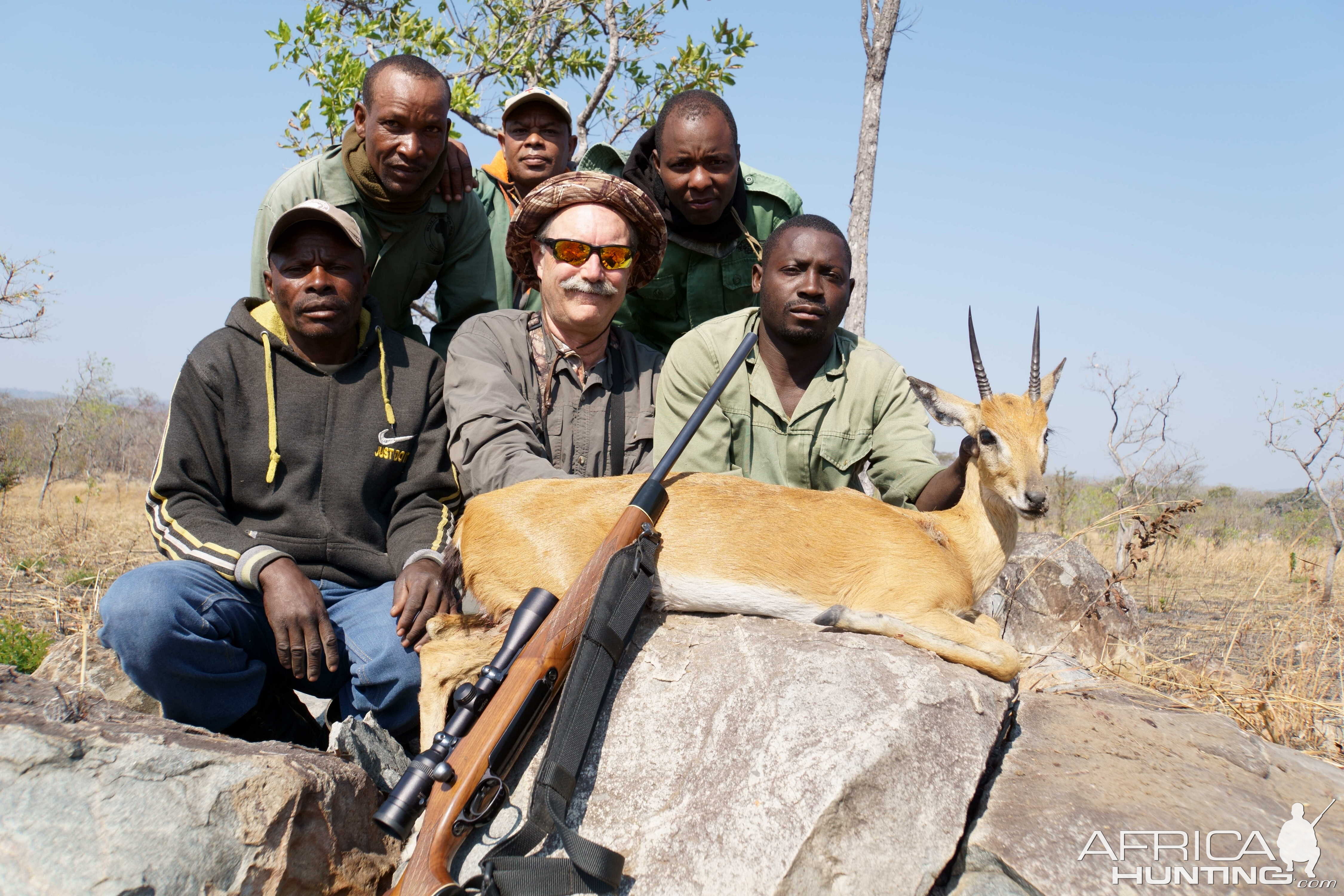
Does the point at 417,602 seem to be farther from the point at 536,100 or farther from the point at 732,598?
the point at 536,100

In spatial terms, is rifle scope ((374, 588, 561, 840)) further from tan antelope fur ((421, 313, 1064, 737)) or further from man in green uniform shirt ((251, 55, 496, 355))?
man in green uniform shirt ((251, 55, 496, 355))

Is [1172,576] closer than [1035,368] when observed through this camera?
No

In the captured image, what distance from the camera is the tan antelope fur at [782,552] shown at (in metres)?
3.89

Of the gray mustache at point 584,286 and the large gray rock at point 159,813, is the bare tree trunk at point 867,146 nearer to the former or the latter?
the gray mustache at point 584,286

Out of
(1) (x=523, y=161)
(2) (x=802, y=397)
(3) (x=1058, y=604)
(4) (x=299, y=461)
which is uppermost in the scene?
(1) (x=523, y=161)

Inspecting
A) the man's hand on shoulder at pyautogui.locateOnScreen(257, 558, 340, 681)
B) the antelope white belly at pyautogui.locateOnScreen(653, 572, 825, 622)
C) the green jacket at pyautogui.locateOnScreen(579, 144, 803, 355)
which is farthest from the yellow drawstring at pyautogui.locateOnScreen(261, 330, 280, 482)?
the green jacket at pyautogui.locateOnScreen(579, 144, 803, 355)

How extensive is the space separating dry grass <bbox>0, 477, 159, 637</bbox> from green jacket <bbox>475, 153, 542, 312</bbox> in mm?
3457

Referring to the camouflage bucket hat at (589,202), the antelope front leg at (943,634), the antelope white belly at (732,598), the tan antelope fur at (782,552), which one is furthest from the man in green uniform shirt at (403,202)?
the antelope front leg at (943,634)

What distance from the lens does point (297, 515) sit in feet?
14.4

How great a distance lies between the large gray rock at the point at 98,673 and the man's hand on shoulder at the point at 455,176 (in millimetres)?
3565

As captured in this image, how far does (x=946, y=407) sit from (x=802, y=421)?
0.90 meters

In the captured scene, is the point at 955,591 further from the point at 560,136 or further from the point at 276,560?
the point at 560,136

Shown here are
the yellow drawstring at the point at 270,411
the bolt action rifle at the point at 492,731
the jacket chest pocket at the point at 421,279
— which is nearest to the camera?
the bolt action rifle at the point at 492,731

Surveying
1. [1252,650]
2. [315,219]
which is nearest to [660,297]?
[315,219]
